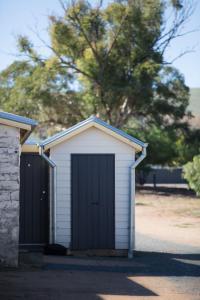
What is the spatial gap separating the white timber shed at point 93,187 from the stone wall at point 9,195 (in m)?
2.35

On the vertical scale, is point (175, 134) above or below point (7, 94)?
below

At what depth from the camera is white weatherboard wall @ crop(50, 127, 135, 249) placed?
13.5 meters

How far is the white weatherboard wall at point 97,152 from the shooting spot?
13.5 m

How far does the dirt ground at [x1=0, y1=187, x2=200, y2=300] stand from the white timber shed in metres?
0.77

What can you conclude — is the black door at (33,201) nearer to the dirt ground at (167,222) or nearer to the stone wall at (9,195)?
the stone wall at (9,195)

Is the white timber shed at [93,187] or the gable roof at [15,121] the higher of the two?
the gable roof at [15,121]

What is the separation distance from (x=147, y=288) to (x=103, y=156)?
4.71 meters

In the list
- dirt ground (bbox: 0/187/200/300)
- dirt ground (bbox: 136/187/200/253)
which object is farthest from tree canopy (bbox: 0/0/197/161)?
dirt ground (bbox: 0/187/200/300)

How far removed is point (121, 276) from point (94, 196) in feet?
10.9

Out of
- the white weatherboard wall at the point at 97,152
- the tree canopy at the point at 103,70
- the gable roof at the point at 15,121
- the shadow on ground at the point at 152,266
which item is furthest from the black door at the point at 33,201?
the tree canopy at the point at 103,70

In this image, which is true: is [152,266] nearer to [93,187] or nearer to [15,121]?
[93,187]

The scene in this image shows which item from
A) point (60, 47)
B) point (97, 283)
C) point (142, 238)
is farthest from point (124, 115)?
point (97, 283)

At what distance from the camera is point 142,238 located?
1706 centimetres

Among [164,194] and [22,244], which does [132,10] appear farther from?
[22,244]
